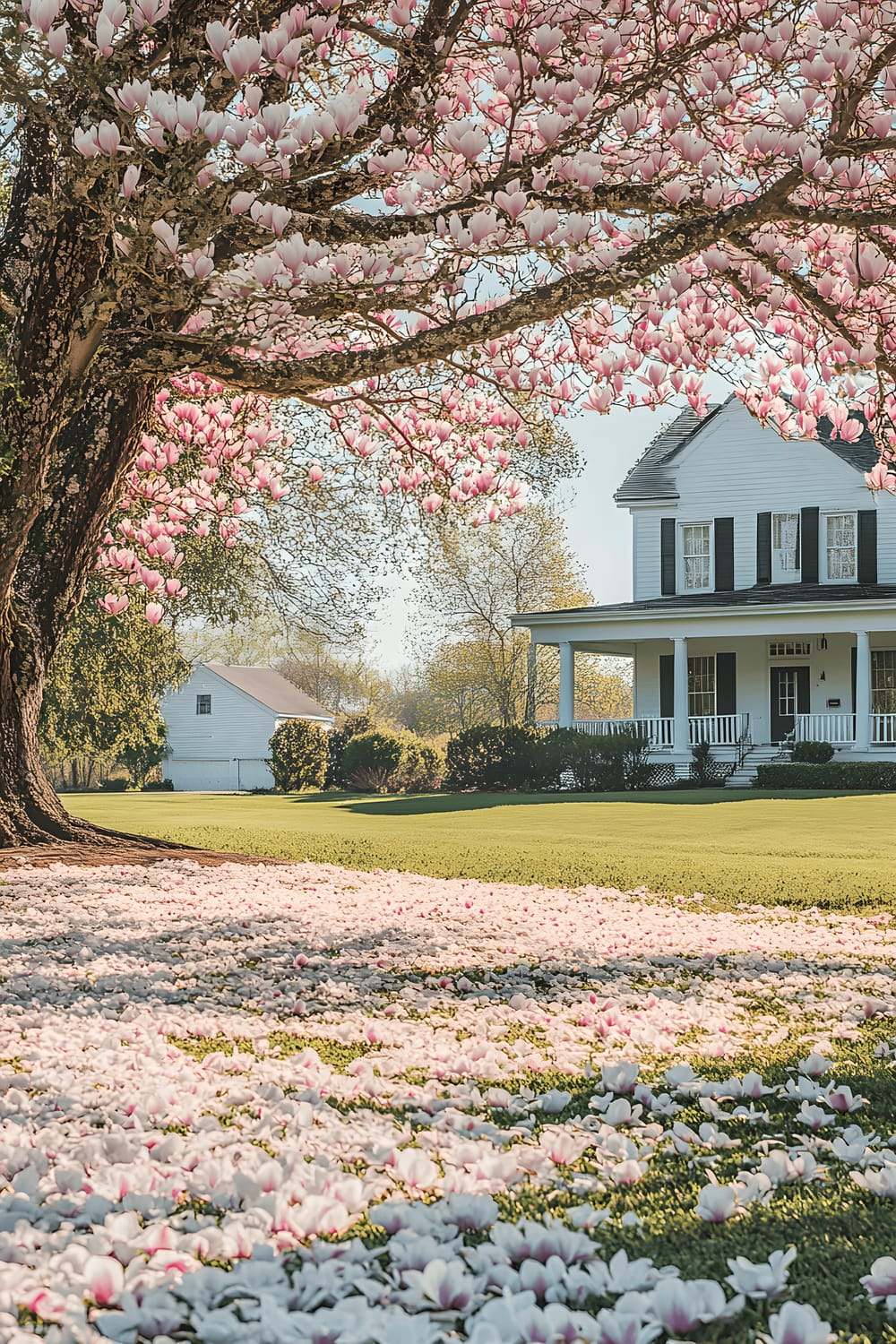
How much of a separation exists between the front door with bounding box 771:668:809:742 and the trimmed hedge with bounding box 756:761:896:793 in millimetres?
3223

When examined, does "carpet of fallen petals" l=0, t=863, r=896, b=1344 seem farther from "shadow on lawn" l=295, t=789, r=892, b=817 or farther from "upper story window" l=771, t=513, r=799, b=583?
"upper story window" l=771, t=513, r=799, b=583

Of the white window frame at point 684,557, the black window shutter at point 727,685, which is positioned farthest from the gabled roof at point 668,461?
the black window shutter at point 727,685

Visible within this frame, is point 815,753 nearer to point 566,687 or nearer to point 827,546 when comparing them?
point 827,546

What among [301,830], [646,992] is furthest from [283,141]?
[301,830]

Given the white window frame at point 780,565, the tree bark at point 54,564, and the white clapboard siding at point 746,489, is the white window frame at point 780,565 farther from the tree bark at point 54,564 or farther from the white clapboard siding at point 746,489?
the tree bark at point 54,564

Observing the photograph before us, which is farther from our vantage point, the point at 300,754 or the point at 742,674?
the point at 300,754

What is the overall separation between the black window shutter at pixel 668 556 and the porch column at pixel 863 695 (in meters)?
4.70

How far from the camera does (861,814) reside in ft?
51.9

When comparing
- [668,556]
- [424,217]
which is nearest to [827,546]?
[668,556]

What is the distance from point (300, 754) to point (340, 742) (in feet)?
9.31

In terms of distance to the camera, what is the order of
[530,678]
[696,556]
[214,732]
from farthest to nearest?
[214,732], [530,678], [696,556]

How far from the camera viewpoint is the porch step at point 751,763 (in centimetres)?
2366

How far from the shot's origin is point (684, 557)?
26688 mm

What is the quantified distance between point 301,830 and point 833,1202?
504 inches
